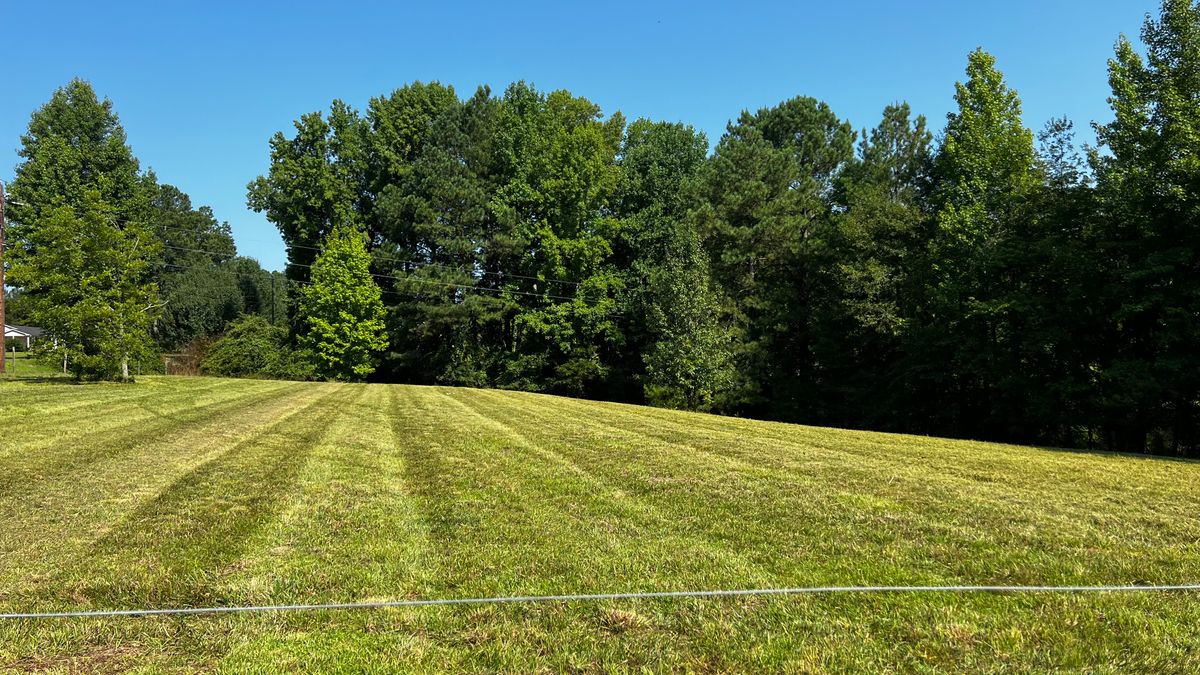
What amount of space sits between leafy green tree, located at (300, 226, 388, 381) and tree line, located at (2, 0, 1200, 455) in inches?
5.3

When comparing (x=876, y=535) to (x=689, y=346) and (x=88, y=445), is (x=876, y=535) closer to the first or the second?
(x=88, y=445)

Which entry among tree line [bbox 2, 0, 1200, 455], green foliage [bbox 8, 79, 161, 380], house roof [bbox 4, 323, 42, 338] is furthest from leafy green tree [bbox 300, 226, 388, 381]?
house roof [bbox 4, 323, 42, 338]

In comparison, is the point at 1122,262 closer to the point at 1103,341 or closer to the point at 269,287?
the point at 1103,341

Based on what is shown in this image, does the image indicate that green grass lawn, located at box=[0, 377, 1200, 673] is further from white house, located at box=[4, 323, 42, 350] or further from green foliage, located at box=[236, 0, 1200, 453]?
white house, located at box=[4, 323, 42, 350]

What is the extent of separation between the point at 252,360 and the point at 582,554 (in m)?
41.7

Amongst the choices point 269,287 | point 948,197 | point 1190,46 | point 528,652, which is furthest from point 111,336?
point 269,287

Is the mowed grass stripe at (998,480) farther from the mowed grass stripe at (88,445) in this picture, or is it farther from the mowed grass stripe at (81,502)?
the mowed grass stripe at (88,445)

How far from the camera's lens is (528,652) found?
117 inches

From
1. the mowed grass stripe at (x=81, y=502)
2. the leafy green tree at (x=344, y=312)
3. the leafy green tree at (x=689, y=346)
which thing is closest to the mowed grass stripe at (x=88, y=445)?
the mowed grass stripe at (x=81, y=502)

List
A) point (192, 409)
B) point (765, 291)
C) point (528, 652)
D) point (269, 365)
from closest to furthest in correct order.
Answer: point (528, 652), point (192, 409), point (765, 291), point (269, 365)

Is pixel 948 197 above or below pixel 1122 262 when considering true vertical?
above

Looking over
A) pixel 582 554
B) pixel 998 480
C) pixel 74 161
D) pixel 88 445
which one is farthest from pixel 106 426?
pixel 74 161

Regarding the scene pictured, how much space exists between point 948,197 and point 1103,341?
8.90 meters

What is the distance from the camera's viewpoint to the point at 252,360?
39781 millimetres
